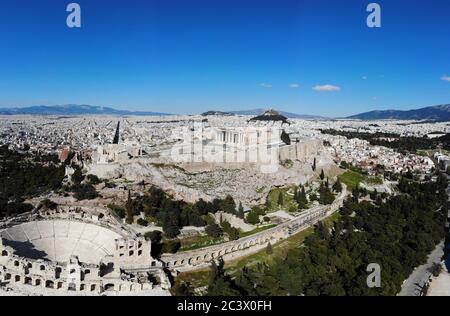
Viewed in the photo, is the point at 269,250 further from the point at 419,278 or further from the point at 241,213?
the point at 419,278

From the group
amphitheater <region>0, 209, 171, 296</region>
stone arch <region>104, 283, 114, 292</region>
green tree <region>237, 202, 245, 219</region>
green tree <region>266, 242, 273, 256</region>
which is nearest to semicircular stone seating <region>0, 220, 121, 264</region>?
amphitheater <region>0, 209, 171, 296</region>

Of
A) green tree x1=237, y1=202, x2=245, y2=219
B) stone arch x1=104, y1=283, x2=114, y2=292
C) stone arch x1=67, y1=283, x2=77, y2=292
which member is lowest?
stone arch x1=104, y1=283, x2=114, y2=292


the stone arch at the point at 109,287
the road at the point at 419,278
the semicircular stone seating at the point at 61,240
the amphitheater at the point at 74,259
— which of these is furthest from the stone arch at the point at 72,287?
the road at the point at 419,278

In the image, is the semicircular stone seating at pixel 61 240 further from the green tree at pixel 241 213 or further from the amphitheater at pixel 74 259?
the green tree at pixel 241 213

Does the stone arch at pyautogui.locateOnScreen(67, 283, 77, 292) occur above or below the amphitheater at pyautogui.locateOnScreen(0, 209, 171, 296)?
below

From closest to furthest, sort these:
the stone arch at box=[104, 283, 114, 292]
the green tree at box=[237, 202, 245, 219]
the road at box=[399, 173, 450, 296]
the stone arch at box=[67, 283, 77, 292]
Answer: the stone arch at box=[67, 283, 77, 292] → the stone arch at box=[104, 283, 114, 292] → the road at box=[399, 173, 450, 296] → the green tree at box=[237, 202, 245, 219]

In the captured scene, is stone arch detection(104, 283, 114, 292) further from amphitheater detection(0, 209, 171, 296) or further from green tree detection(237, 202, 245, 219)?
green tree detection(237, 202, 245, 219)

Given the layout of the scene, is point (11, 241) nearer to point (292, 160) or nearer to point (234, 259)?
point (234, 259)

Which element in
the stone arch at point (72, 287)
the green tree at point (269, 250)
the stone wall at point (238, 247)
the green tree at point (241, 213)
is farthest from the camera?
the green tree at point (241, 213)

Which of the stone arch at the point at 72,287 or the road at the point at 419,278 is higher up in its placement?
the stone arch at the point at 72,287
